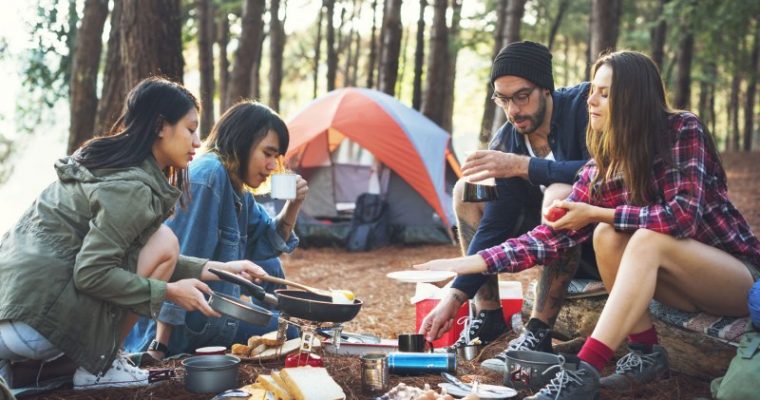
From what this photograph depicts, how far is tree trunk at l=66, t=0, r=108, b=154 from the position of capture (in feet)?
28.1

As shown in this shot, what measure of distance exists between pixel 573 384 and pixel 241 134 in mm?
1923

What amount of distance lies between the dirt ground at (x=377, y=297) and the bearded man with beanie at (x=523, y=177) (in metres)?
0.28

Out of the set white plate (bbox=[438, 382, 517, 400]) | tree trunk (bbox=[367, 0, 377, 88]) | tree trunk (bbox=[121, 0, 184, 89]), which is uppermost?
tree trunk (bbox=[367, 0, 377, 88])

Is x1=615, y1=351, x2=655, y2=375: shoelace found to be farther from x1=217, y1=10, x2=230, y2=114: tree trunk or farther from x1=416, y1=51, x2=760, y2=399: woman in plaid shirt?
x1=217, y1=10, x2=230, y2=114: tree trunk

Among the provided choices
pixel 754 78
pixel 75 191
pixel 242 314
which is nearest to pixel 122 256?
pixel 75 191

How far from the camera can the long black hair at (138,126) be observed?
2752mm

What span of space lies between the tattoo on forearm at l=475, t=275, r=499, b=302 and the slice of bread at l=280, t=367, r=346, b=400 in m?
1.40

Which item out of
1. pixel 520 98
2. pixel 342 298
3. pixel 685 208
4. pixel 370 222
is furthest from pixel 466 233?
pixel 370 222

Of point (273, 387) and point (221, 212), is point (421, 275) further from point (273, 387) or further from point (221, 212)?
point (221, 212)

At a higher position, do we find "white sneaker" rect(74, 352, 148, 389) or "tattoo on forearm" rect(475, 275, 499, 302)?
"tattoo on forearm" rect(475, 275, 499, 302)

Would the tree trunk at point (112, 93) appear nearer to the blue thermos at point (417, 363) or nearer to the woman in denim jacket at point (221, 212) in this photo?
the woman in denim jacket at point (221, 212)

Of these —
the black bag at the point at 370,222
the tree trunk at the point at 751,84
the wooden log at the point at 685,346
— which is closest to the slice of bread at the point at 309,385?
the wooden log at the point at 685,346

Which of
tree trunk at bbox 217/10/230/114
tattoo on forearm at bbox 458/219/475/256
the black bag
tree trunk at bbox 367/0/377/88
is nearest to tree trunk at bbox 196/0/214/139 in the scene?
tree trunk at bbox 217/10/230/114

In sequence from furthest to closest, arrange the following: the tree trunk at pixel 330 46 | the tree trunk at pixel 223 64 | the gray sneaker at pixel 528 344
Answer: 1. the tree trunk at pixel 330 46
2. the tree trunk at pixel 223 64
3. the gray sneaker at pixel 528 344
